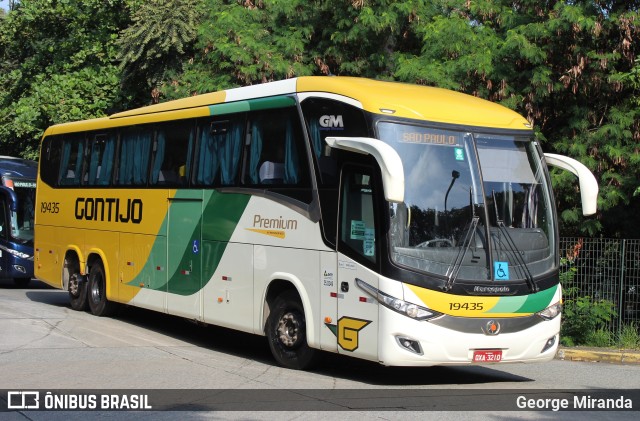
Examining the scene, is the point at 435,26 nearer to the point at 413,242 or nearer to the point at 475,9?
the point at 475,9

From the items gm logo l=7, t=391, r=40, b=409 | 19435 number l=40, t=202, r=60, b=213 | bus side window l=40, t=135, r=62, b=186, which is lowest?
gm logo l=7, t=391, r=40, b=409

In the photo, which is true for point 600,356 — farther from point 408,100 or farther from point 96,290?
point 96,290

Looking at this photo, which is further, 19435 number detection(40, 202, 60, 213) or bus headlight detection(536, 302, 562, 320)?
19435 number detection(40, 202, 60, 213)

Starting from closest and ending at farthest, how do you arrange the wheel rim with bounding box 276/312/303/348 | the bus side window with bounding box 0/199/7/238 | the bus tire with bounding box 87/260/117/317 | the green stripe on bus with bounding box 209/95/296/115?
the wheel rim with bounding box 276/312/303/348
the green stripe on bus with bounding box 209/95/296/115
the bus tire with bounding box 87/260/117/317
the bus side window with bounding box 0/199/7/238

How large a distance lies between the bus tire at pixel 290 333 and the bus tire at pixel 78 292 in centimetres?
713

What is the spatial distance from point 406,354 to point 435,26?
10.2 metres

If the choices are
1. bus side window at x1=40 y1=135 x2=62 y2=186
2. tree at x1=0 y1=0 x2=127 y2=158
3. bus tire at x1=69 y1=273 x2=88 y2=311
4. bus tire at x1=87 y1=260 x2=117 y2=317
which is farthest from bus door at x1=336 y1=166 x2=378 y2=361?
tree at x1=0 y1=0 x2=127 y2=158

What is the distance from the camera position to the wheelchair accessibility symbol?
1106 centimetres

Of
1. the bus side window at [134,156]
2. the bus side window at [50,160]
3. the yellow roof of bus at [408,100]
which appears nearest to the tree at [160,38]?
the bus side window at [50,160]

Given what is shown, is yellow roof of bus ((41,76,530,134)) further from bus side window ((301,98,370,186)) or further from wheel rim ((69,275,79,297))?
wheel rim ((69,275,79,297))

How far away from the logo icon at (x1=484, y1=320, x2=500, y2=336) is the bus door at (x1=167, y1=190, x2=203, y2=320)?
5126mm

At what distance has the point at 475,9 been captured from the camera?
63.1 feet

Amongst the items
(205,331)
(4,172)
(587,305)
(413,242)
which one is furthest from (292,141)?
(4,172)

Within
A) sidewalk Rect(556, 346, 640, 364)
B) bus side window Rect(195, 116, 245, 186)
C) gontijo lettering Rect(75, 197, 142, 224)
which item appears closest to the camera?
bus side window Rect(195, 116, 245, 186)
